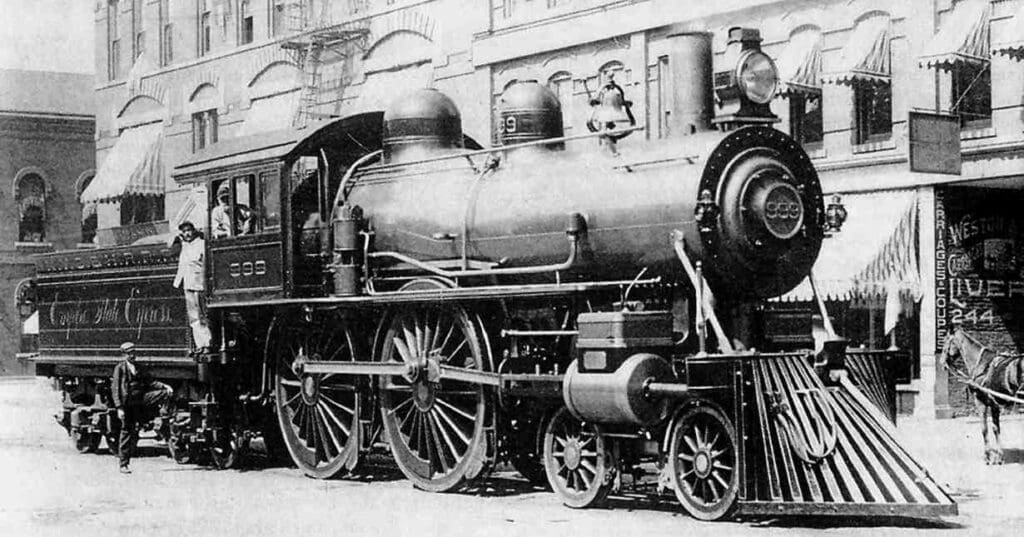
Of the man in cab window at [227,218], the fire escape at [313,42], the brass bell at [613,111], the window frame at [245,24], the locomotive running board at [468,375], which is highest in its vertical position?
the window frame at [245,24]

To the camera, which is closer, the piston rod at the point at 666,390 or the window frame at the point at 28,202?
the piston rod at the point at 666,390

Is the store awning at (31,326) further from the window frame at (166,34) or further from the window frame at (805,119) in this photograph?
the window frame at (805,119)

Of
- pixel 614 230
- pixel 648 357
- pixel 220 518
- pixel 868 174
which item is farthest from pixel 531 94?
pixel 868 174

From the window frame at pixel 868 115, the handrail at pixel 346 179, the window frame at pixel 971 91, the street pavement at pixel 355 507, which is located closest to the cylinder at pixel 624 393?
the street pavement at pixel 355 507

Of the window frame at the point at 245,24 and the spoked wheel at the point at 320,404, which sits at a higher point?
the window frame at the point at 245,24

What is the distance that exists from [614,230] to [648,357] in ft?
4.06

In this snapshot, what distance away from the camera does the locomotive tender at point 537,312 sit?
9852 millimetres

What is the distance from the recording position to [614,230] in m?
11.0

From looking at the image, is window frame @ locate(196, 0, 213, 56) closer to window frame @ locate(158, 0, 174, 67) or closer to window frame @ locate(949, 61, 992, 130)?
window frame @ locate(158, 0, 174, 67)

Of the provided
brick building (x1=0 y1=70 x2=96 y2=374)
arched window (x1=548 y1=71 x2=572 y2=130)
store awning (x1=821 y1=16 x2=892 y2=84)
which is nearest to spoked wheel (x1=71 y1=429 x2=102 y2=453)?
arched window (x1=548 y1=71 x2=572 y2=130)

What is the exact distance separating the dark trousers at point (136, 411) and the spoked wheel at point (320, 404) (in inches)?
64.2

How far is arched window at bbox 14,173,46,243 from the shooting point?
46.2 meters

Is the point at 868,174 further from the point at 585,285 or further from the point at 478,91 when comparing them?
the point at 585,285

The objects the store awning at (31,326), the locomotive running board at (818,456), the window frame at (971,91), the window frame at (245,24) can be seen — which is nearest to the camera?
the locomotive running board at (818,456)
